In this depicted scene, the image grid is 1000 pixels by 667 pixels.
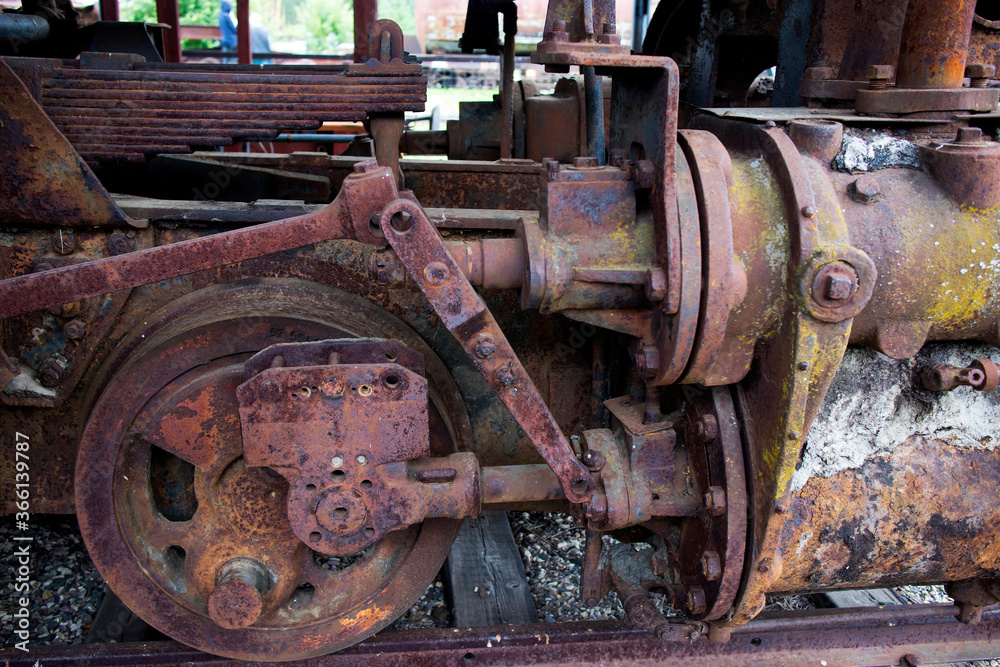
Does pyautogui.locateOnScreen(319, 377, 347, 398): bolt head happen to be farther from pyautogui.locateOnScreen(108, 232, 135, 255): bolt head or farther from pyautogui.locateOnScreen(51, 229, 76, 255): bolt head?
pyautogui.locateOnScreen(51, 229, 76, 255): bolt head

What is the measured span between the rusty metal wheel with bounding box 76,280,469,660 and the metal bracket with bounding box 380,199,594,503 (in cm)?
31

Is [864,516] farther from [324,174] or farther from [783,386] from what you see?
[324,174]

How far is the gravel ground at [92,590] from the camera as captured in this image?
2.36 m

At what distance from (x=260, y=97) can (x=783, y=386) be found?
1.64m

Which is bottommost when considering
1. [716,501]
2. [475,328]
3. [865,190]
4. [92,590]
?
[92,590]

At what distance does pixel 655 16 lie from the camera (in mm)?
3549

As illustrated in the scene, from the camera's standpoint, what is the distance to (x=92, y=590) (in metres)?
2.51

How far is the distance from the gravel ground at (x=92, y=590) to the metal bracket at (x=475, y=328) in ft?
2.75

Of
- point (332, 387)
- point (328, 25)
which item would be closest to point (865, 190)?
point (332, 387)

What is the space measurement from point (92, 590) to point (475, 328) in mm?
1838

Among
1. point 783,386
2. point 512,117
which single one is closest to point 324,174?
point 512,117

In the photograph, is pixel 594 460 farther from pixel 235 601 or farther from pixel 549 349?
pixel 235 601

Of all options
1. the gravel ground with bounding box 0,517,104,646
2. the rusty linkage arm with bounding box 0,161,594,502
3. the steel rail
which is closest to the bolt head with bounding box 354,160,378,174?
the rusty linkage arm with bounding box 0,161,594,502

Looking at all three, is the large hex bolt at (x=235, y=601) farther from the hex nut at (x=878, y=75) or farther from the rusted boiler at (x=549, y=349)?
the hex nut at (x=878, y=75)
